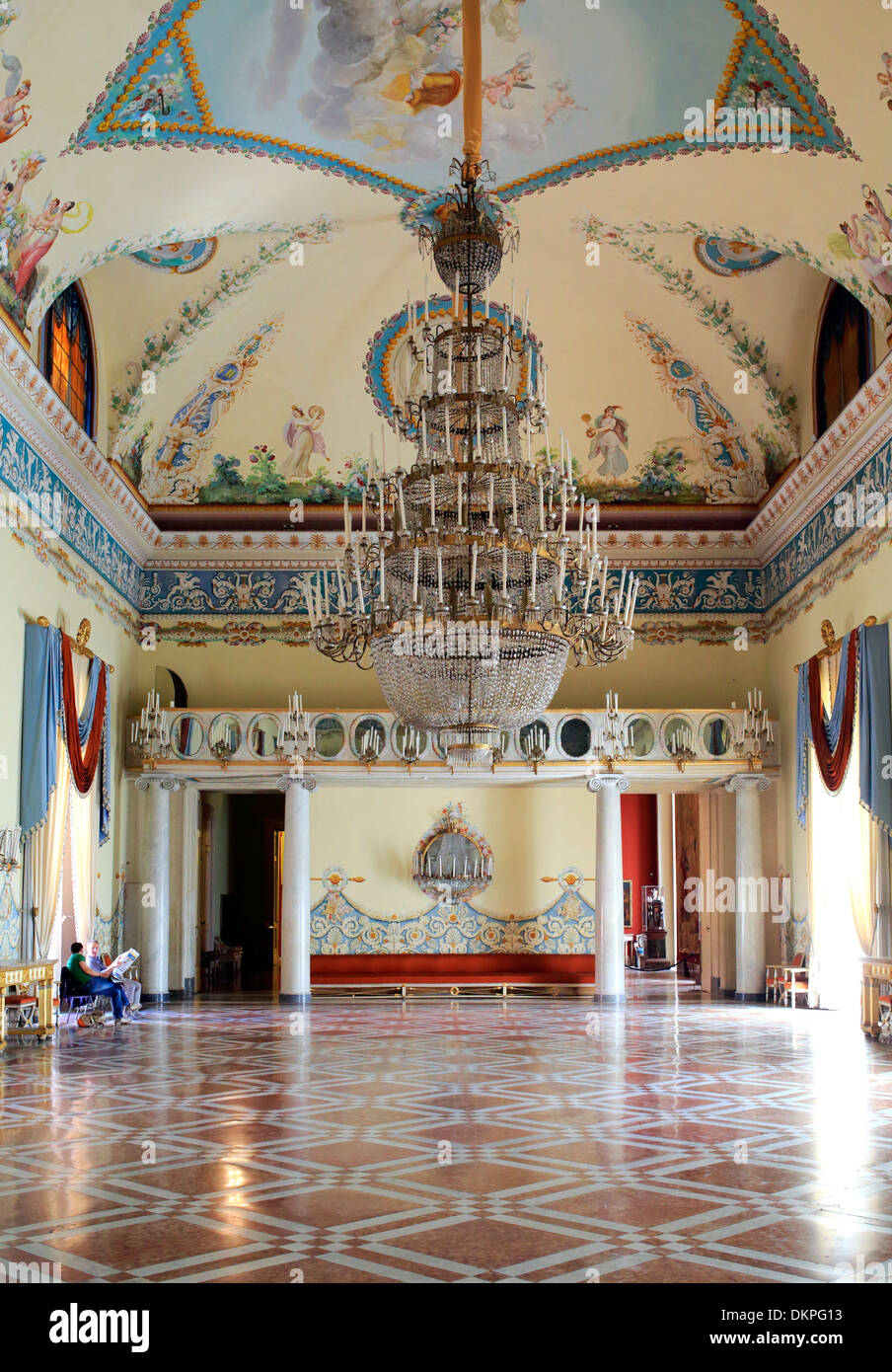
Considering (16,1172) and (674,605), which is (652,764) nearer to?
(674,605)

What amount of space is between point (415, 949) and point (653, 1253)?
15107mm

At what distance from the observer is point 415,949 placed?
1975cm

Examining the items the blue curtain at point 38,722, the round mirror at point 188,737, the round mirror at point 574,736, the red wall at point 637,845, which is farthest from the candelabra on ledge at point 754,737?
the red wall at point 637,845

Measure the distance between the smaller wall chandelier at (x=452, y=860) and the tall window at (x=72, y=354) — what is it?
7.97 meters

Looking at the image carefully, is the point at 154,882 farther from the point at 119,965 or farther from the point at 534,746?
the point at 534,746

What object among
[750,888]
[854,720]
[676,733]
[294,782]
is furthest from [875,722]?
[294,782]

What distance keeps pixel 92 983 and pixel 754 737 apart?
376 inches

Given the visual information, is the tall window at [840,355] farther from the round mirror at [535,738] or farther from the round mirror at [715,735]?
the round mirror at [535,738]

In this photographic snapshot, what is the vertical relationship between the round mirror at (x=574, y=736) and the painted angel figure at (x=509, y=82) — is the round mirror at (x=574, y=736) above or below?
below

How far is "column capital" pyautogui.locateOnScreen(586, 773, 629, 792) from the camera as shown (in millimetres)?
18016

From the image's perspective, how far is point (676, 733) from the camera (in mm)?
18109

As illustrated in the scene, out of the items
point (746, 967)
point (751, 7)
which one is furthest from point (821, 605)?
point (751, 7)

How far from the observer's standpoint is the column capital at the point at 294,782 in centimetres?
Result: 1802

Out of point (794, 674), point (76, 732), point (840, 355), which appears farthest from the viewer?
point (794, 674)
